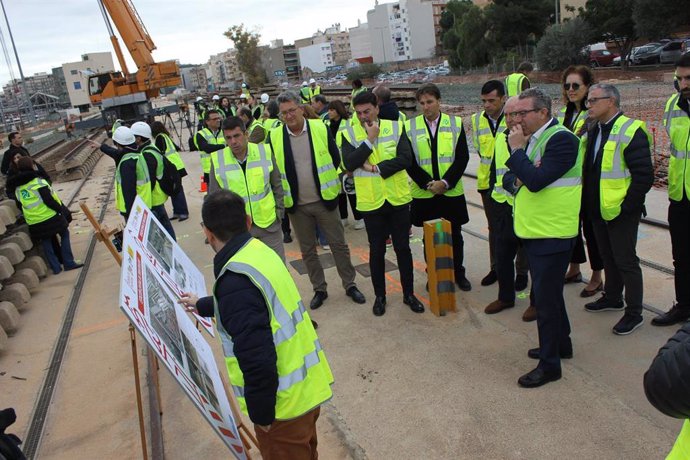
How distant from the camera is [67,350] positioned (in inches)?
197

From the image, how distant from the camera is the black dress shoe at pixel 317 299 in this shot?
5101 mm

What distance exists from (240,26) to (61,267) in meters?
65.0

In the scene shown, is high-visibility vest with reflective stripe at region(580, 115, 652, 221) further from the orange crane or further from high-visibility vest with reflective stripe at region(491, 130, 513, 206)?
the orange crane

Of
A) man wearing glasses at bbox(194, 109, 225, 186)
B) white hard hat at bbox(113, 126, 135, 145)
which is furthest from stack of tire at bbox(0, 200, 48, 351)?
man wearing glasses at bbox(194, 109, 225, 186)

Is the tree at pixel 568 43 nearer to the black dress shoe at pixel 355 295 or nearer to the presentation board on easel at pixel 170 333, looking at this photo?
the black dress shoe at pixel 355 295

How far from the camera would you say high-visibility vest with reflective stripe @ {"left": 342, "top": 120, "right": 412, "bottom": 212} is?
4473 millimetres

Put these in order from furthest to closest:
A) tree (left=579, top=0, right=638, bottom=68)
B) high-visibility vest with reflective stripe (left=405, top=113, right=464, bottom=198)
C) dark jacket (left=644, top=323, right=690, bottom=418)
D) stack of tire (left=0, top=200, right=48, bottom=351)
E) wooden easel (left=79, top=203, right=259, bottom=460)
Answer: tree (left=579, top=0, right=638, bottom=68) < stack of tire (left=0, top=200, right=48, bottom=351) < high-visibility vest with reflective stripe (left=405, top=113, right=464, bottom=198) < wooden easel (left=79, top=203, right=259, bottom=460) < dark jacket (left=644, top=323, right=690, bottom=418)

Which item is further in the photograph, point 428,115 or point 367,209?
point 428,115

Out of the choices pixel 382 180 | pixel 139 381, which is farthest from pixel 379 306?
pixel 139 381

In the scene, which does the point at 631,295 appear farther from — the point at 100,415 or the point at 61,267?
the point at 61,267

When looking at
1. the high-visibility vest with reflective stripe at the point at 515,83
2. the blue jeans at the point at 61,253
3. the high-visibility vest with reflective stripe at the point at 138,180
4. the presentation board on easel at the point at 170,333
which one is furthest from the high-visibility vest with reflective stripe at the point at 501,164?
the blue jeans at the point at 61,253

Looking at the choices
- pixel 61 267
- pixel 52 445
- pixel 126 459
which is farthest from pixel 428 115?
pixel 61 267

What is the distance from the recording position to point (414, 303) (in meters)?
4.74

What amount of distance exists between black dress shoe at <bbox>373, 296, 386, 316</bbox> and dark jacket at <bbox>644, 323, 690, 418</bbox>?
3.41 m
